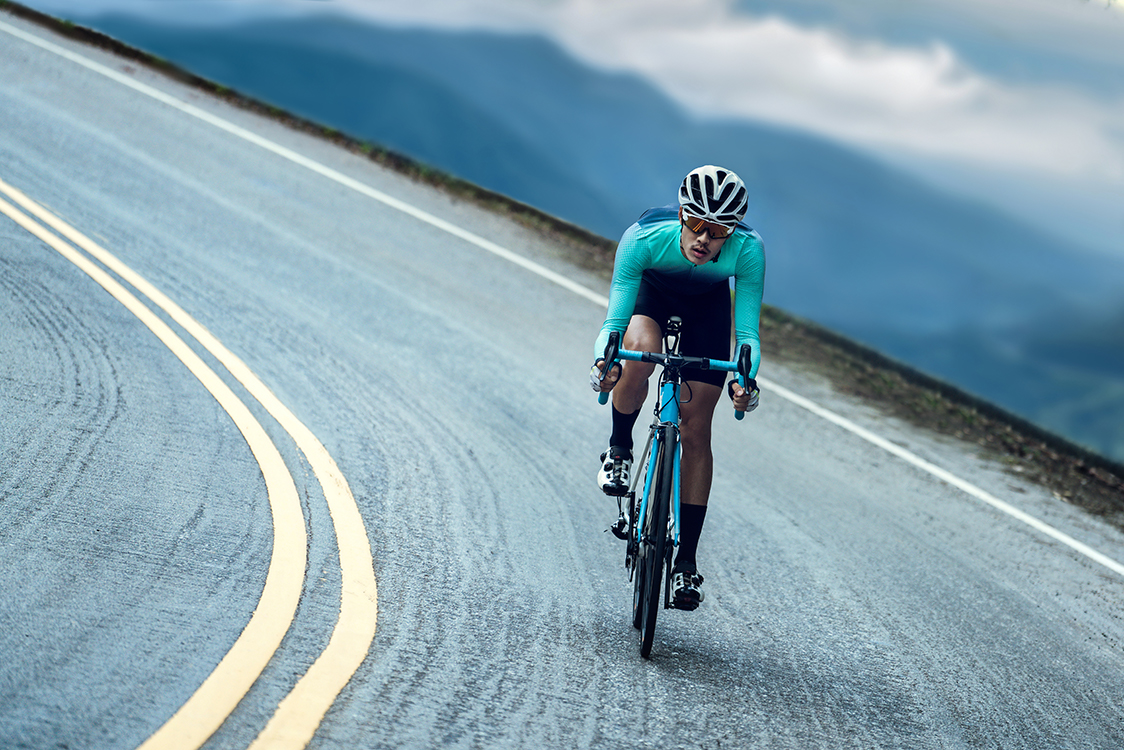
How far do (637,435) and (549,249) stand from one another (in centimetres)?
495

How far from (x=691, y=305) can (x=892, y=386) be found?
19.9 feet

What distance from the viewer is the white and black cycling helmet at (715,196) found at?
4.18m

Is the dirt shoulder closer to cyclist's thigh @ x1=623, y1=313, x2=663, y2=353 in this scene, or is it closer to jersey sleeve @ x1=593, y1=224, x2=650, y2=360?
cyclist's thigh @ x1=623, y1=313, x2=663, y2=353

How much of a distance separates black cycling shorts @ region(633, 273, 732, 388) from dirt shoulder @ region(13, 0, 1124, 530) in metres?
4.80

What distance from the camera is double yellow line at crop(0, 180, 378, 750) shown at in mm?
3227

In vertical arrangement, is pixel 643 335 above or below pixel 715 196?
below

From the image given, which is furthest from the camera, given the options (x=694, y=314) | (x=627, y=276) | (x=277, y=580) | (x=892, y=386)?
(x=892, y=386)

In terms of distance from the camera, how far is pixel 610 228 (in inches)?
466

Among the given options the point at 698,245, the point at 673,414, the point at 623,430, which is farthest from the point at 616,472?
the point at 698,245

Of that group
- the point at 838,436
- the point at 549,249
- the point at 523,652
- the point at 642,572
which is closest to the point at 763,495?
the point at 838,436

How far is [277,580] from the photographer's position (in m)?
4.21

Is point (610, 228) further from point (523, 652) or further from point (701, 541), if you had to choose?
point (523, 652)

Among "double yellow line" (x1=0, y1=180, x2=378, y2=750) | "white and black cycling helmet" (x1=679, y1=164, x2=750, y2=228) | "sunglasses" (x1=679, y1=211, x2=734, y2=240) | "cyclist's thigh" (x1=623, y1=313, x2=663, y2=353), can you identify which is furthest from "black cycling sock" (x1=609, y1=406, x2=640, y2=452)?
"double yellow line" (x1=0, y1=180, x2=378, y2=750)

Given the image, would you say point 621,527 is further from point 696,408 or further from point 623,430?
point 696,408
